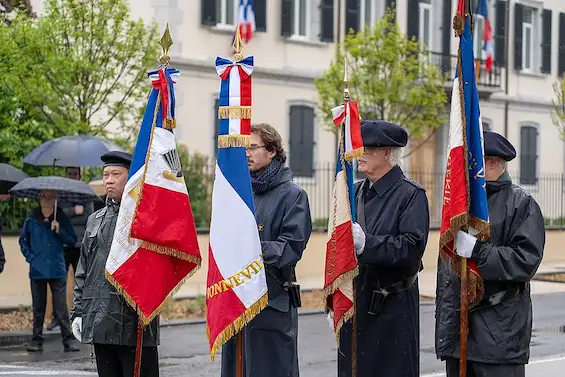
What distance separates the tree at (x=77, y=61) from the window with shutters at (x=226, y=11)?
8.01 meters

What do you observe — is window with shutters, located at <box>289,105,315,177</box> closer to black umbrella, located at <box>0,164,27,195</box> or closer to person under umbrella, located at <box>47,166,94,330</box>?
black umbrella, located at <box>0,164,27,195</box>

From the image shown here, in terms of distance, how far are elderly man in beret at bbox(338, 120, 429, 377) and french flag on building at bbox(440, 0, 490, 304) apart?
0.26 metres

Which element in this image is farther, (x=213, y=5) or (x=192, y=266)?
(x=213, y=5)

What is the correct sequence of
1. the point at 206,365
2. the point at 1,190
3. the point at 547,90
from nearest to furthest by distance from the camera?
the point at 206,365, the point at 1,190, the point at 547,90

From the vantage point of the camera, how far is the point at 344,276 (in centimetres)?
631

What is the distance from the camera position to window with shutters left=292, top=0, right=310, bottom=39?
2603 cm

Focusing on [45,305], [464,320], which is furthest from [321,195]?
[464,320]

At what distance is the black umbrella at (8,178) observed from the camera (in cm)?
1429

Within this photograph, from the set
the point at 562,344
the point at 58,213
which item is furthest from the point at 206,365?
the point at 562,344

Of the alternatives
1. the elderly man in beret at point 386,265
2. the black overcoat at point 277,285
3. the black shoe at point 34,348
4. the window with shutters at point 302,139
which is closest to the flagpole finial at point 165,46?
the black overcoat at point 277,285

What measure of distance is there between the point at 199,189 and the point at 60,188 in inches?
298

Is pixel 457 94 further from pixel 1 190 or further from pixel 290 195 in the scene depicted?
pixel 1 190

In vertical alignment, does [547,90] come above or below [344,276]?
above

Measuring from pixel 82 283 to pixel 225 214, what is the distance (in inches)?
49.0
